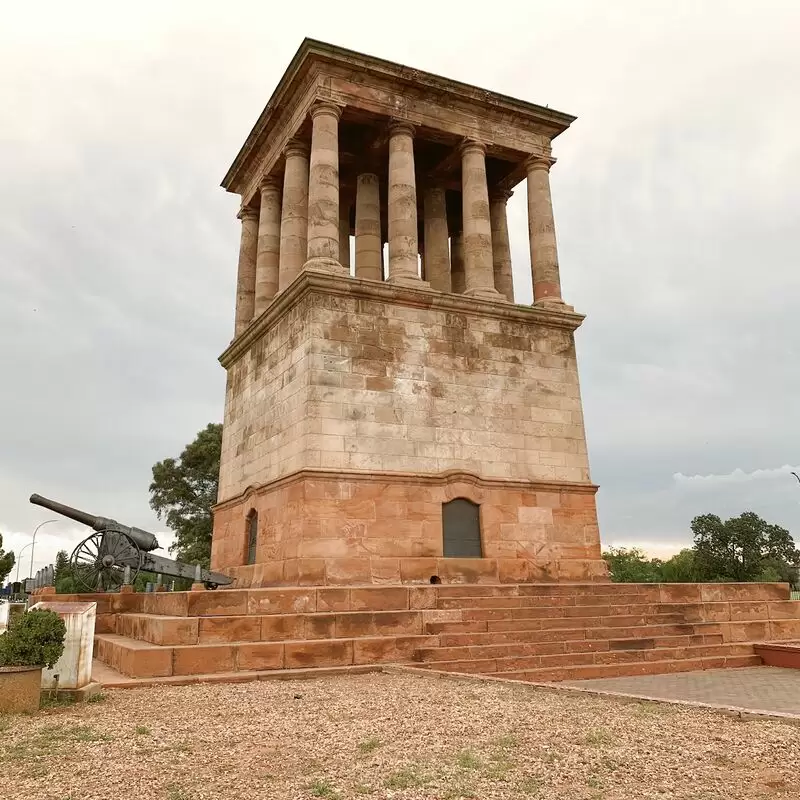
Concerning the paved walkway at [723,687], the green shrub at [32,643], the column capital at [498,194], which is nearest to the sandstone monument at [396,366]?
the column capital at [498,194]

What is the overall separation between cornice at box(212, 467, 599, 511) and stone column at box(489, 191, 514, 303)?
7.98 m

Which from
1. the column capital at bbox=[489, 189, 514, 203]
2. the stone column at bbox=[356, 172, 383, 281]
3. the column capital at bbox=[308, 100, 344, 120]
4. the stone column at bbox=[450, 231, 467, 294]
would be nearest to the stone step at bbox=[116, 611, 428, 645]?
the stone column at bbox=[356, 172, 383, 281]

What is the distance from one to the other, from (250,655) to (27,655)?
4.31 meters

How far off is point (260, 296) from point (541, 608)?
1451cm

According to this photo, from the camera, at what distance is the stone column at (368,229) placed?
24.9 meters

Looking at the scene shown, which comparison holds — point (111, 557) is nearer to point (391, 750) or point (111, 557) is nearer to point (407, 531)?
point (407, 531)

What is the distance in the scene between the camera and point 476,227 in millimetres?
23219

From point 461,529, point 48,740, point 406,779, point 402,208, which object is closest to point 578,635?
point 461,529

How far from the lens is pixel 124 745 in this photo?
7664 millimetres

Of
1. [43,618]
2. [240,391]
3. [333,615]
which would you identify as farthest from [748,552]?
[43,618]

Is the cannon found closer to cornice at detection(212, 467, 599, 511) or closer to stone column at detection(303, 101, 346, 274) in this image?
cornice at detection(212, 467, 599, 511)

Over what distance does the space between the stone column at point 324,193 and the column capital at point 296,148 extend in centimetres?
140

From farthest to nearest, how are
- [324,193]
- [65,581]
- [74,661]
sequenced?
[65,581], [324,193], [74,661]

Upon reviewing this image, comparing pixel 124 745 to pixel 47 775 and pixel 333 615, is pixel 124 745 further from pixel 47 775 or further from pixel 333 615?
pixel 333 615
